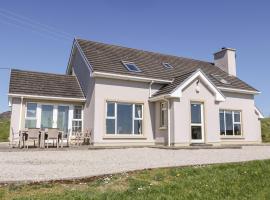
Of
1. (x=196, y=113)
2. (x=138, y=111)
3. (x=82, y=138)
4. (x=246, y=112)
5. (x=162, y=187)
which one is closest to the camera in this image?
(x=162, y=187)

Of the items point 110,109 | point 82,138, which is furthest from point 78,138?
point 110,109

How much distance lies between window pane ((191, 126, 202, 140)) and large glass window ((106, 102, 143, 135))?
3.49 meters

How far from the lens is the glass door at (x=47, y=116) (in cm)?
1920

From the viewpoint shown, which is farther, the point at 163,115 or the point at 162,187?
the point at 163,115

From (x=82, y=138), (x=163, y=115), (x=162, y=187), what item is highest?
(x=163, y=115)

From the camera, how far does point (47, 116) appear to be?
19.4 meters

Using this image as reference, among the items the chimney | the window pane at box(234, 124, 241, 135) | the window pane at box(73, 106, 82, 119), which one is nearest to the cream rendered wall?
the window pane at box(234, 124, 241, 135)

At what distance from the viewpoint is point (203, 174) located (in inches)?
327

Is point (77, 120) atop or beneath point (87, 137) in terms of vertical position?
atop

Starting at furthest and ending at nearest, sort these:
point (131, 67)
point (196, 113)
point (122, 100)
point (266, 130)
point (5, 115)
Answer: point (5, 115), point (266, 130), point (131, 67), point (196, 113), point (122, 100)

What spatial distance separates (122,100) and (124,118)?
1181mm

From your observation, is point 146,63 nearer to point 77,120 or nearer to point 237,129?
point 77,120

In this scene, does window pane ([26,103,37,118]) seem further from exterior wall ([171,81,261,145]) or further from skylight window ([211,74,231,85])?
skylight window ([211,74,231,85])

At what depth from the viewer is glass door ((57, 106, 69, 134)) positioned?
19.7 meters
